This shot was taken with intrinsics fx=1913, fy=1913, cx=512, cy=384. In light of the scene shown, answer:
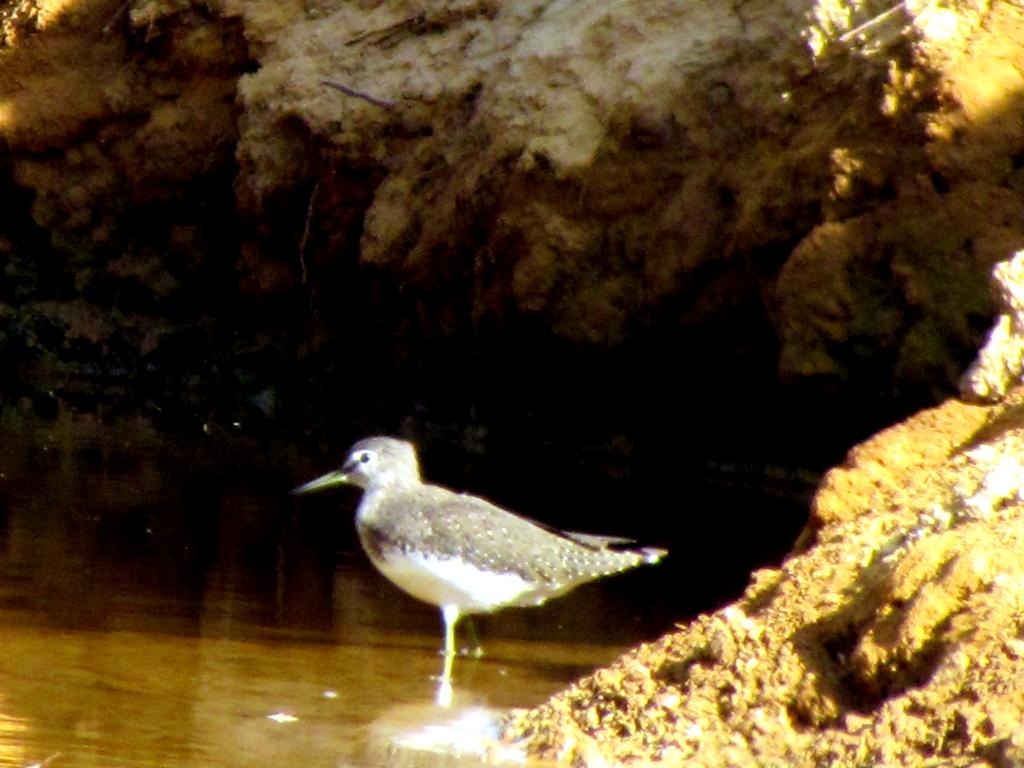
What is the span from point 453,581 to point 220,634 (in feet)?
2.99

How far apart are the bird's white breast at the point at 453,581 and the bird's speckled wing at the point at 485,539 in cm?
3

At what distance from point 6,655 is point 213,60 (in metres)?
10.1

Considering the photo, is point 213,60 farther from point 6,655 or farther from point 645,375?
point 6,655

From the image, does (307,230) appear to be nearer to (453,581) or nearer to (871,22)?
(871,22)

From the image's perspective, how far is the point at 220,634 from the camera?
7.31 meters

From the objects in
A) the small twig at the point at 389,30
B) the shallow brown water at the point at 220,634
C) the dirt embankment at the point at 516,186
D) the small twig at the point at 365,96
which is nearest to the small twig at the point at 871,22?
the dirt embankment at the point at 516,186

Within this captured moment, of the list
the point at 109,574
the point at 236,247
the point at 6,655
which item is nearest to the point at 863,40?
the point at 109,574

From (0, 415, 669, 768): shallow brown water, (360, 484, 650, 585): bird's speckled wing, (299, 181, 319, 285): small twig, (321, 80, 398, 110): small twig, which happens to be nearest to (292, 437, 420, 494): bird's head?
(360, 484, 650, 585): bird's speckled wing

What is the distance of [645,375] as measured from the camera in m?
12.7

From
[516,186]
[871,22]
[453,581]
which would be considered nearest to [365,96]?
[516,186]

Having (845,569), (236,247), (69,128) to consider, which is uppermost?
(845,569)

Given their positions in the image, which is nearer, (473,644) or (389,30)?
(473,644)

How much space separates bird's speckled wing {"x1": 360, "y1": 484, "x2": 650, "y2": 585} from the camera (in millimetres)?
7395

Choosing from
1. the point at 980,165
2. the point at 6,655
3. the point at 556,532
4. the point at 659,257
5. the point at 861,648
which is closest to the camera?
the point at 861,648
